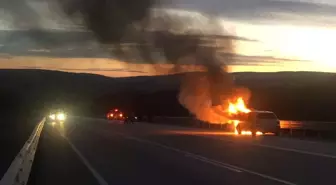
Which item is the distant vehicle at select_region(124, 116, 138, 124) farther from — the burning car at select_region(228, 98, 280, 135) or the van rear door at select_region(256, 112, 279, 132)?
the van rear door at select_region(256, 112, 279, 132)

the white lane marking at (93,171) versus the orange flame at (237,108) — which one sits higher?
the orange flame at (237,108)

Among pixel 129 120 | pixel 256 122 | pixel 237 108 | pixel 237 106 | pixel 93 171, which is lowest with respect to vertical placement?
pixel 93 171

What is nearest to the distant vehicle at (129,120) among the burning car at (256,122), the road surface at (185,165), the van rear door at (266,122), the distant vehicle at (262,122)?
the burning car at (256,122)

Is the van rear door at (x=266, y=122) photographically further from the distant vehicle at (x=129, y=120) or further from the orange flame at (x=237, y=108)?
the distant vehicle at (x=129, y=120)

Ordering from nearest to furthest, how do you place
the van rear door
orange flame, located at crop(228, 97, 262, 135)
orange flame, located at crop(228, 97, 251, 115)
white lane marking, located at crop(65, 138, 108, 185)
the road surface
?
white lane marking, located at crop(65, 138, 108, 185), the road surface, the van rear door, orange flame, located at crop(228, 97, 262, 135), orange flame, located at crop(228, 97, 251, 115)

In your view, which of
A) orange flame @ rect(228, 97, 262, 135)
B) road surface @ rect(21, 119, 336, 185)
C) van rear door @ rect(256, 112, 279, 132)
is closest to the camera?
road surface @ rect(21, 119, 336, 185)

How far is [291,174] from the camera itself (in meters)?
20.4

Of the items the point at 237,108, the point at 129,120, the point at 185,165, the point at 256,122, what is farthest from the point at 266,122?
the point at 129,120

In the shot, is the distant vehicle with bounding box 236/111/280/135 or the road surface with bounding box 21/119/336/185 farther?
the distant vehicle with bounding box 236/111/280/135

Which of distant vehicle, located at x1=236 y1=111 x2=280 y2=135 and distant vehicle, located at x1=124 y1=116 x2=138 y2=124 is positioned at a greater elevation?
distant vehicle, located at x1=124 y1=116 x2=138 y2=124

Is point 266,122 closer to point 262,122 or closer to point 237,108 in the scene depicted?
point 262,122

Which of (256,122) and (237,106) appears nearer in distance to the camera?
(256,122)

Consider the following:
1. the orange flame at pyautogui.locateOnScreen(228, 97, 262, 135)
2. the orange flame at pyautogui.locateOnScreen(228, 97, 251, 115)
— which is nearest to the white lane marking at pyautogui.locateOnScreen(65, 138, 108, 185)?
the orange flame at pyautogui.locateOnScreen(228, 97, 262, 135)

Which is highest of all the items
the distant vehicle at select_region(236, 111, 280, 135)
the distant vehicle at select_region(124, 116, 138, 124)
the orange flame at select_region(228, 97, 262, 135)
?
the distant vehicle at select_region(124, 116, 138, 124)
